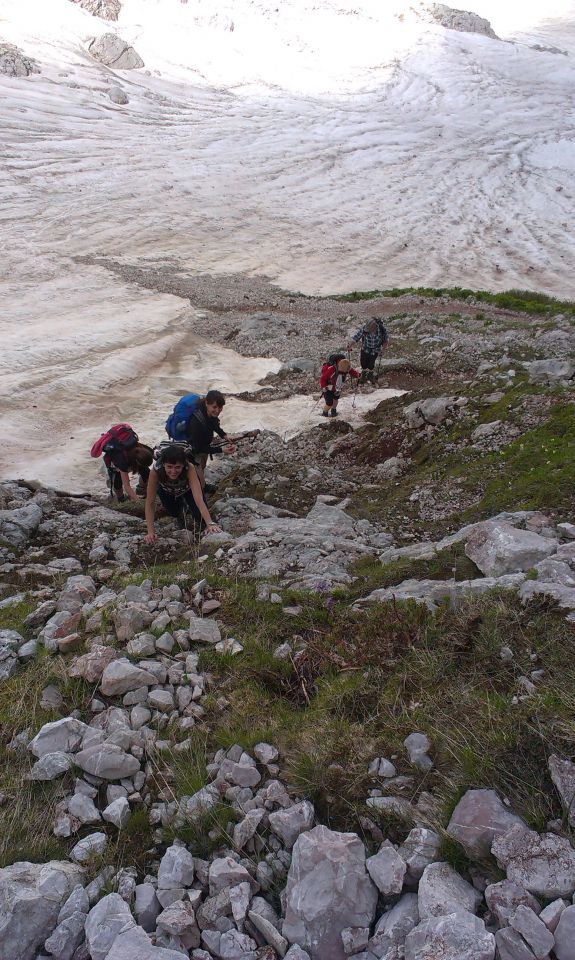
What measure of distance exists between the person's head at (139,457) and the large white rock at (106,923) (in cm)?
606

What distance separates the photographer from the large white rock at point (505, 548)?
16.6ft

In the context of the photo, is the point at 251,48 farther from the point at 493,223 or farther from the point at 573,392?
the point at 573,392

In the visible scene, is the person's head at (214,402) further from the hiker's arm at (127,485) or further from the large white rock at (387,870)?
the large white rock at (387,870)

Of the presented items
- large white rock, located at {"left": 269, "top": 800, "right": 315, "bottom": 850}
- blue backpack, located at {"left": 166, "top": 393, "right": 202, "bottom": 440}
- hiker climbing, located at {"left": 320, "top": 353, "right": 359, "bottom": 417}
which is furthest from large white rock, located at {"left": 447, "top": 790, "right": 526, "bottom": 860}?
hiker climbing, located at {"left": 320, "top": 353, "right": 359, "bottom": 417}

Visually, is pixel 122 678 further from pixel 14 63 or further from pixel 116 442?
pixel 14 63

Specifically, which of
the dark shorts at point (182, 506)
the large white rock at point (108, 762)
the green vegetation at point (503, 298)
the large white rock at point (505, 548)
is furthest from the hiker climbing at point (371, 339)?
the large white rock at point (108, 762)

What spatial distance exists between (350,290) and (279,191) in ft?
52.1

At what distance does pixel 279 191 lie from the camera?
41062 millimetres

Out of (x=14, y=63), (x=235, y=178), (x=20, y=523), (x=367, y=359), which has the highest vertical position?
(x=14, y=63)

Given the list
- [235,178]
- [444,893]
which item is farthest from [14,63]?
[444,893]

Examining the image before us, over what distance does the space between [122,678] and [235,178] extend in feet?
140

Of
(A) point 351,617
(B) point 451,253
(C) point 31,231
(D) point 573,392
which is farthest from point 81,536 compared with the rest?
(B) point 451,253

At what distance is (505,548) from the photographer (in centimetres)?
520

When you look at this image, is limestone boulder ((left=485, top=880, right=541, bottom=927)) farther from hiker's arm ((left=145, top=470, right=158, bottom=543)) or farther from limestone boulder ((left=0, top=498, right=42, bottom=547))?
limestone boulder ((left=0, top=498, right=42, bottom=547))
